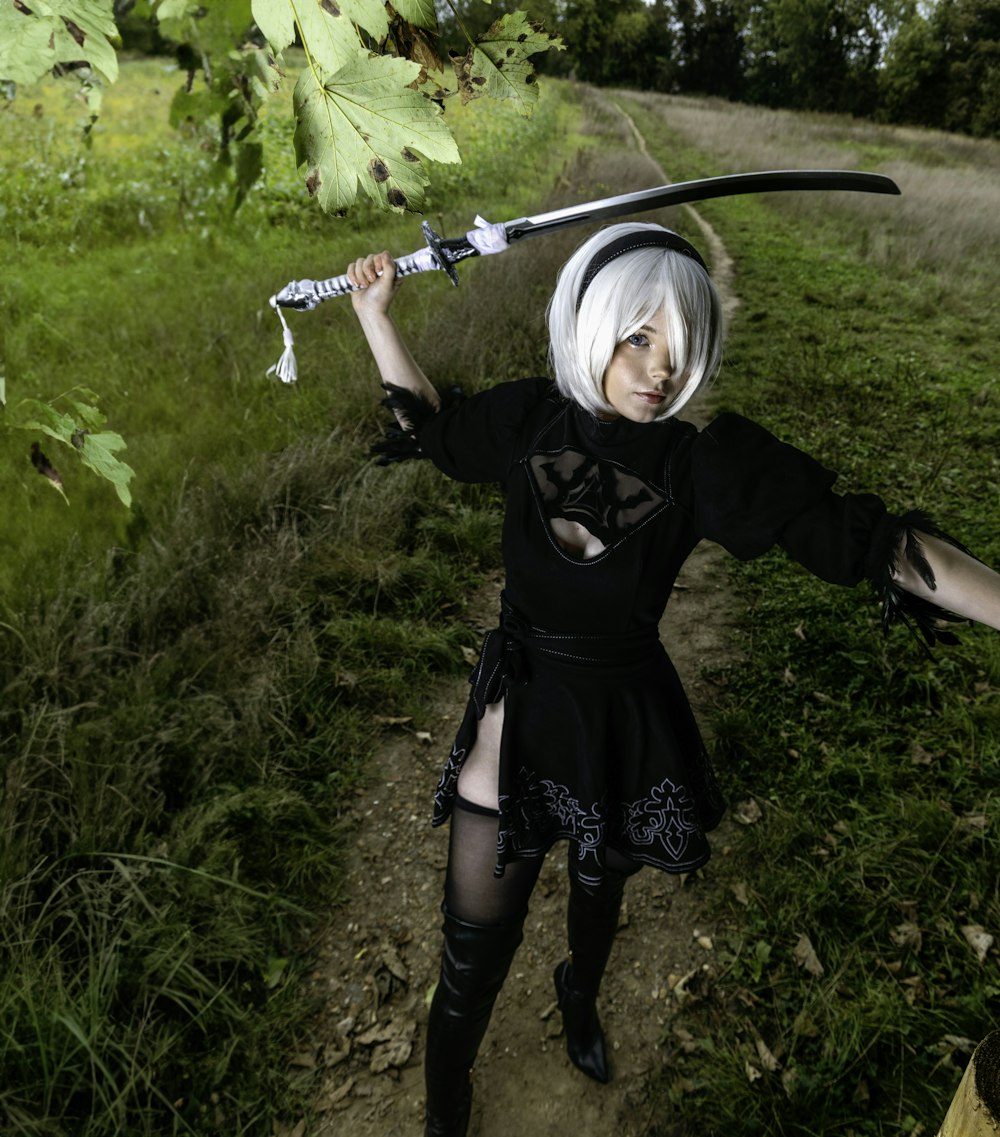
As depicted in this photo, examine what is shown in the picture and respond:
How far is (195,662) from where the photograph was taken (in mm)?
3357

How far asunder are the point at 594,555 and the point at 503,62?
0.97m

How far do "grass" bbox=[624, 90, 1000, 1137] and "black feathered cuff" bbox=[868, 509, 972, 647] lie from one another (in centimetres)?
174

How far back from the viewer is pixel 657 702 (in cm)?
182

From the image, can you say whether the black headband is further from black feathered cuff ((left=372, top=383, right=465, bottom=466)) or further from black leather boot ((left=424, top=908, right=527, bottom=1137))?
black leather boot ((left=424, top=908, right=527, bottom=1137))

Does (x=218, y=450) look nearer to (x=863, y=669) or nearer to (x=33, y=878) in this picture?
(x=33, y=878)

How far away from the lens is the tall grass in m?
2.28

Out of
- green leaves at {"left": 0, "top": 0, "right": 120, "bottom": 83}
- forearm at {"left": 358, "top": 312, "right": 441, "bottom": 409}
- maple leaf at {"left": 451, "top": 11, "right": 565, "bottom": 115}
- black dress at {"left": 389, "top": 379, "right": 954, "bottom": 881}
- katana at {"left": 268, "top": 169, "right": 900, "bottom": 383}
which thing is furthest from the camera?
forearm at {"left": 358, "top": 312, "right": 441, "bottom": 409}

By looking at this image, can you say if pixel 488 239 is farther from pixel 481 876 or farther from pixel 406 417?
pixel 481 876

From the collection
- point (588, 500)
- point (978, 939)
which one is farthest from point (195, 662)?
point (978, 939)

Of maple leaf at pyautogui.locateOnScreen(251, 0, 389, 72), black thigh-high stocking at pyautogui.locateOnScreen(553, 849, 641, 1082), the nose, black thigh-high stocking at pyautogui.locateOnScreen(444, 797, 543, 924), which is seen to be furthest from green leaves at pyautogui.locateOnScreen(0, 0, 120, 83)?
black thigh-high stocking at pyautogui.locateOnScreen(553, 849, 641, 1082)

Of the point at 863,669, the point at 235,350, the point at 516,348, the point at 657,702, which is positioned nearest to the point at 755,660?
the point at 863,669

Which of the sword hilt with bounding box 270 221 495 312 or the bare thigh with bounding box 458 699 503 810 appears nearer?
the sword hilt with bounding box 270 221 495 312

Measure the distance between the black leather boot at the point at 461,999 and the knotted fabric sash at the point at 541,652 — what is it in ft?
1.78

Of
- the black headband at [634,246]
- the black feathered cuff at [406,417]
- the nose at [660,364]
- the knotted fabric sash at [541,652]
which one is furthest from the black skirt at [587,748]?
the black headband at [634,246]
